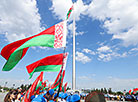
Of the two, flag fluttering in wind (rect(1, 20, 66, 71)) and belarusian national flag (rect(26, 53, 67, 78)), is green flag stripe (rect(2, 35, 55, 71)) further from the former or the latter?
belarusian national flag (rect(26, 53, 67, 78))

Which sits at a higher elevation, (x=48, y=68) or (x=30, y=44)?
(x=30, y=44)

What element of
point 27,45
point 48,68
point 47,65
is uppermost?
point 27,45

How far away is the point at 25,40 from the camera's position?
18.2 feet

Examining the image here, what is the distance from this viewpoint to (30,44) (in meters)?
5.35

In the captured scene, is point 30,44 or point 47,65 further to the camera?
point 47,65

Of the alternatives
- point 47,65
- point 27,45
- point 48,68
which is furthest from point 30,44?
point 48,68

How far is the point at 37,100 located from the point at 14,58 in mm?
2666

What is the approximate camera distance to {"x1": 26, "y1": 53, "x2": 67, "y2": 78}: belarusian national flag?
5.61m

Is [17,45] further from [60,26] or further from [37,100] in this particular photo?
[37,100]

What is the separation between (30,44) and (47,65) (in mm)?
1206

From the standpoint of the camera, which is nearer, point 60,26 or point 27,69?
point 27,69

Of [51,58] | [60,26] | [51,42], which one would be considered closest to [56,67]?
[51,58]

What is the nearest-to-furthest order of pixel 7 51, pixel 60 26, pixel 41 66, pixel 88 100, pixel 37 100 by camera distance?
pixel 88 100 → pixel 37 100 → pixel 7 51 → pixel 41 66 → pixel 60 26

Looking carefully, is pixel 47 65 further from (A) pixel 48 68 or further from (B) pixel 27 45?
(B) pixel 27 45
